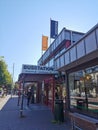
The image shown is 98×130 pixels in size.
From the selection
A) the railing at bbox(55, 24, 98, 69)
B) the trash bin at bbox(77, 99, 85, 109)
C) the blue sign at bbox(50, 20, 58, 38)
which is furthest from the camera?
the blue sign at bbox(50, 20, 58, 38)

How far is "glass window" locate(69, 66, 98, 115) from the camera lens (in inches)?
295

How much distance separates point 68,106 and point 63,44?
594 cm

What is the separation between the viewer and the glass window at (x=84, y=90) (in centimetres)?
749

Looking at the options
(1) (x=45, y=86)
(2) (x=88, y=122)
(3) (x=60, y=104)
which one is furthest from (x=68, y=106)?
(1) (x=45, y=86)

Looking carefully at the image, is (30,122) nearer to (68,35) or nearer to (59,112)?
(59,112)

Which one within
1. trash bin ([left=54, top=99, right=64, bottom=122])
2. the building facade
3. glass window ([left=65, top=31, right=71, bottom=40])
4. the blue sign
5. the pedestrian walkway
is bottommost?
the pedestrian walkway

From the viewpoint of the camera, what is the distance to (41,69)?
12.1m

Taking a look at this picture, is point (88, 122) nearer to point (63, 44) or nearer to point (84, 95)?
point (84, 95)

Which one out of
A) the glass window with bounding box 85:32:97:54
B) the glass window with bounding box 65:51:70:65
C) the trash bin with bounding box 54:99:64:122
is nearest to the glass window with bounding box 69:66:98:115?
the trash bin with bounding box 54:99:64:122

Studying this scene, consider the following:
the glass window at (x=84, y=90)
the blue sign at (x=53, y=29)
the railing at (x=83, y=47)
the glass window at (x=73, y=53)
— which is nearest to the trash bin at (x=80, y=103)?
the glass window at (x=84, y=90)

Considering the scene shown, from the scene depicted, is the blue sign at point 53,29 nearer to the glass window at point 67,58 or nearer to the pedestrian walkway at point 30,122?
the pedestrian walkway at point 30,122

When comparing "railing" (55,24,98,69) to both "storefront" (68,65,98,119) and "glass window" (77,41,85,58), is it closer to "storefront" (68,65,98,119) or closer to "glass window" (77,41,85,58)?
"glass window" (77,41,85,58)

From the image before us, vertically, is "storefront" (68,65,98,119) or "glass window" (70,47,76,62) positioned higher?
"glass window" (70,47,76,62)

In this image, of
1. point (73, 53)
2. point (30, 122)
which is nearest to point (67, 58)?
point (73, 53)
